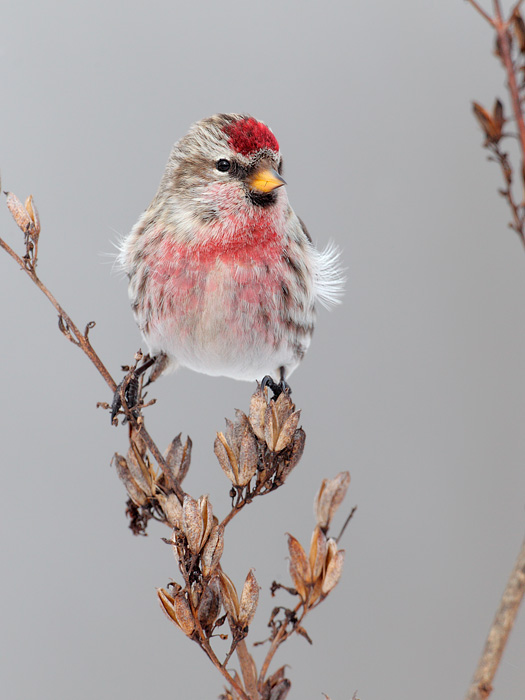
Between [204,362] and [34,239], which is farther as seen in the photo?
[204,362]

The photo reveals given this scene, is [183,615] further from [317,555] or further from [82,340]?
[82,340]

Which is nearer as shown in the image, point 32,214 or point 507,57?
point 507,57

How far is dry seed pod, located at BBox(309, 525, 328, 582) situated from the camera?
0.70 m

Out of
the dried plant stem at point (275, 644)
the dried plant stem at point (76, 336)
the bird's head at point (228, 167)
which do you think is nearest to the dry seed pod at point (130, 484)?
the dried plant stem at point (76, 336)

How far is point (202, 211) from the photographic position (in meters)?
1.00

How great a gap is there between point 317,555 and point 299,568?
0.02 meters

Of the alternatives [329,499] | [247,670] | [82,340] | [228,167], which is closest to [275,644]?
[247,670]

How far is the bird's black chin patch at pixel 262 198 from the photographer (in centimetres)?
95

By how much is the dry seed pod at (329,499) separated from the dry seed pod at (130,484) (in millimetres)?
→ 195

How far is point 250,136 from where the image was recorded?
915 millimetres

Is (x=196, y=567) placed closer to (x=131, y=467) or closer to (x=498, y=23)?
(x=131, y=467)

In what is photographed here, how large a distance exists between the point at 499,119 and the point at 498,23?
6 centimetres

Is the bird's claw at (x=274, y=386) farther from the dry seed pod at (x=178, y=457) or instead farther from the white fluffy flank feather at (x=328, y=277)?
the dry seed pod at (x=178, y=457)

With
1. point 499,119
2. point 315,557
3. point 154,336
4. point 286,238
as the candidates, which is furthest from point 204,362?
point 499,119
